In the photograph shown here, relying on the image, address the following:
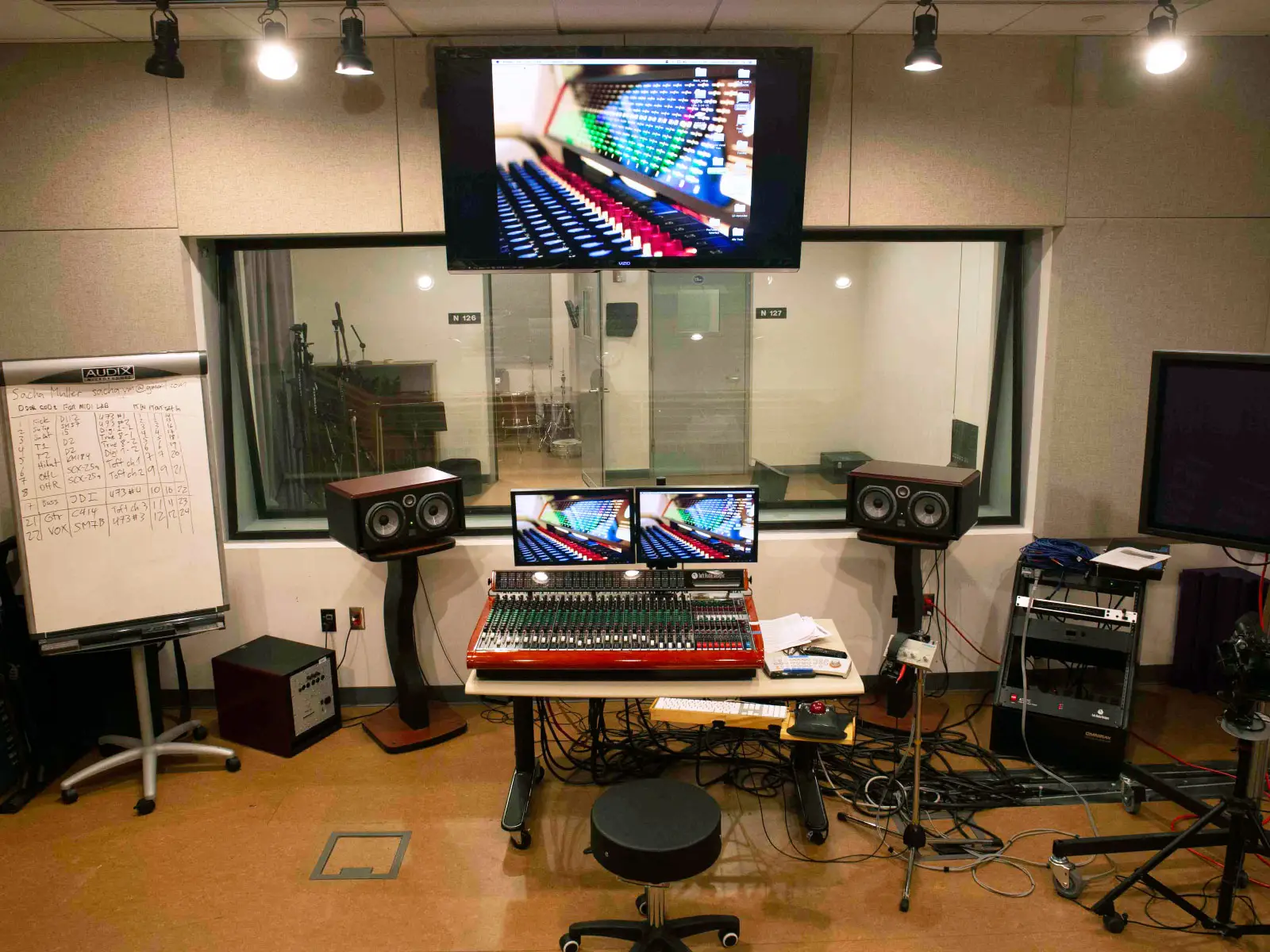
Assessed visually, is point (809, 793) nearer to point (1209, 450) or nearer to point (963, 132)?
point (1209, 450)

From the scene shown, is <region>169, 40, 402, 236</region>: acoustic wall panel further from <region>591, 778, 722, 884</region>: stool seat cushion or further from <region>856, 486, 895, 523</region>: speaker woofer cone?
<region>591, 778, 722, 884</region>: stool seat cushion

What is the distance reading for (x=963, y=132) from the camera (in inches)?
143

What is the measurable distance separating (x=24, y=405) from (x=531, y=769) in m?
2.23

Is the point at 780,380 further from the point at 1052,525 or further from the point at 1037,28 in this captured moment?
the point at 1037,28

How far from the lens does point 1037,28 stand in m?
3.49

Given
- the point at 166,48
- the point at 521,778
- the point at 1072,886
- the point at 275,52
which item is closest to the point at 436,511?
the point at 521,778

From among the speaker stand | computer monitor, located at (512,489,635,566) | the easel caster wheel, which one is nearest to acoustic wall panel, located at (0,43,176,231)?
the speaker stand

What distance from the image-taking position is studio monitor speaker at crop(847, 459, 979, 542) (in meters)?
3.40

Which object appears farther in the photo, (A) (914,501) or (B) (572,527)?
(A) (914,501)

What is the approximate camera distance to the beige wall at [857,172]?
354 centimetres

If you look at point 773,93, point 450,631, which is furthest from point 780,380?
point 450,631

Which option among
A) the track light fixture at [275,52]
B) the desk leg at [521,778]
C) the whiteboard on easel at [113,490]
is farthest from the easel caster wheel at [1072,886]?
the track light fixture at [275,52]

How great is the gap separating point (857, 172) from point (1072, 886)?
2.72m

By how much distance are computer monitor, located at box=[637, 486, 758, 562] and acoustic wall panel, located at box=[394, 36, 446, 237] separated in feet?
4.86
